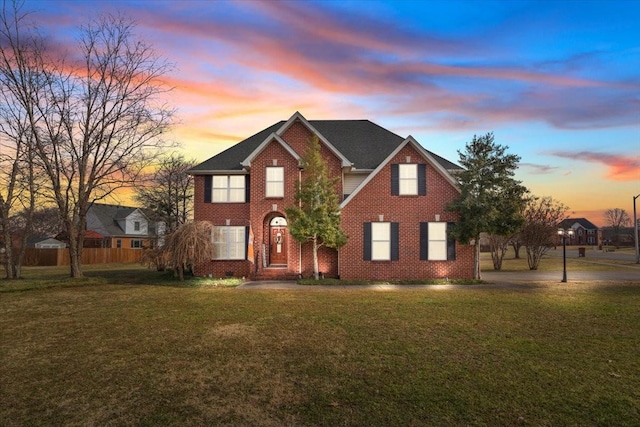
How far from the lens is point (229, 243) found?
70.6 ft

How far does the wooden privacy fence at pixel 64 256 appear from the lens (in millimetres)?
39875

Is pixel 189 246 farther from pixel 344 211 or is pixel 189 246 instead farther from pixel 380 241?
pixel 380 241

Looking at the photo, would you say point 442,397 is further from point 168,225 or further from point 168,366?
point 168,225

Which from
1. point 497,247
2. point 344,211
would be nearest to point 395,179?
point 344,211

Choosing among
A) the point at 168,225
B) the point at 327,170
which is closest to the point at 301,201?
the point at 327,170

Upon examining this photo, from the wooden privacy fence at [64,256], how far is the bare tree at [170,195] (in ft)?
19.4

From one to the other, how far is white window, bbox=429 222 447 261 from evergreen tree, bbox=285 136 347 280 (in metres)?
4.54

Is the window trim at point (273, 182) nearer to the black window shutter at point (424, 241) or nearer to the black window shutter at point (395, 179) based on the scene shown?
the black window shutter at point (395, 179)

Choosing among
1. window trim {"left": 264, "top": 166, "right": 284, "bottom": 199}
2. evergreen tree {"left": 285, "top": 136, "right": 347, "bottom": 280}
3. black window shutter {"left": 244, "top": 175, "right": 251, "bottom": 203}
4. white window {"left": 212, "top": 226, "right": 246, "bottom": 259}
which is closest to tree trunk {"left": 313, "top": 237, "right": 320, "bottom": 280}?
evergreen tree {"left": 285, "top": 136, "right": 347, "bottom": 280}

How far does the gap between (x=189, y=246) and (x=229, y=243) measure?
265cm

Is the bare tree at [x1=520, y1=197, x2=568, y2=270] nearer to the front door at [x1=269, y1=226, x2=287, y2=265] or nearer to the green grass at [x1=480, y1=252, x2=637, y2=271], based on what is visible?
the green grass at [x1=480, y1=252, x2=637, y2=271]

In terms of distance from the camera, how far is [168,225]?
120ft

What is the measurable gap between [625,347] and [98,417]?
9174 mm

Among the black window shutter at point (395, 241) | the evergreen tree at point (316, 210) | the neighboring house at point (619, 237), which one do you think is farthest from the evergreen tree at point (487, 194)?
the neighboring house at point (619, 237)
